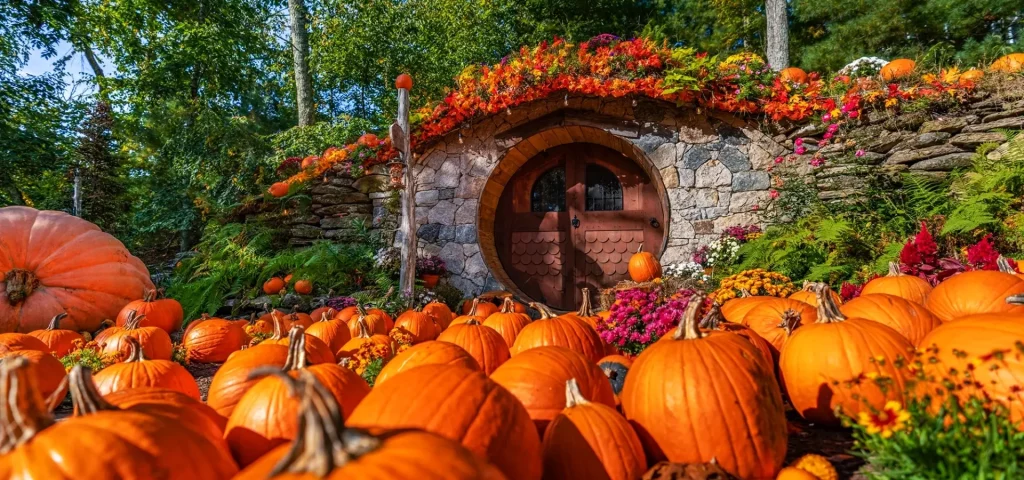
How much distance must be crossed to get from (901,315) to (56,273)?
6112 mm

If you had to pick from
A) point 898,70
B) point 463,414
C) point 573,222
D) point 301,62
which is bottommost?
point 463,414

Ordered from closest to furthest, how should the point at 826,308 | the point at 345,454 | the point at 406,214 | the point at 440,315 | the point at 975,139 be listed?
the point at 345,454
the point at 826,308
the point at 440,315
the point at 975,139
the point at 406,214

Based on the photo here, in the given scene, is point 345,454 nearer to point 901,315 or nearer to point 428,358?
point 428,358

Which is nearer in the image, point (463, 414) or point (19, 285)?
point (463, 414)

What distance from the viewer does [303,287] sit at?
6109 mm

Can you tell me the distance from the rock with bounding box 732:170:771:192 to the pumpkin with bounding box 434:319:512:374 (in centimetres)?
468

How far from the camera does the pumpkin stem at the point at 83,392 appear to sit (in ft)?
3.41

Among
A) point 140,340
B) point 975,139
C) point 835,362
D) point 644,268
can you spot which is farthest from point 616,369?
point 975,139

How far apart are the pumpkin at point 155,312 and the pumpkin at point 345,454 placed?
443 centimetres

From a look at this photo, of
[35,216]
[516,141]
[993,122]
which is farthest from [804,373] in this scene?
[35,216]

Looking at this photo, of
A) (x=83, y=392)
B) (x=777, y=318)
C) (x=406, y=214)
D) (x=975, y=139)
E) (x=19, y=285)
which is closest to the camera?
(x=83, y=392)

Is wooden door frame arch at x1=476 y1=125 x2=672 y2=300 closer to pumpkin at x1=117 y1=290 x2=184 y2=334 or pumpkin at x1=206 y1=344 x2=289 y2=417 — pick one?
pumpkin at x1=117 y1=290 x2=184 y2=334

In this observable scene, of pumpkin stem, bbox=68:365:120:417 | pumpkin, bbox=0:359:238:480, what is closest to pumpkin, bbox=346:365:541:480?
pumpkin, bbox=0:359:238:480

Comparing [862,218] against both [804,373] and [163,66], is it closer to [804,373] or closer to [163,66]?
[804,373]
